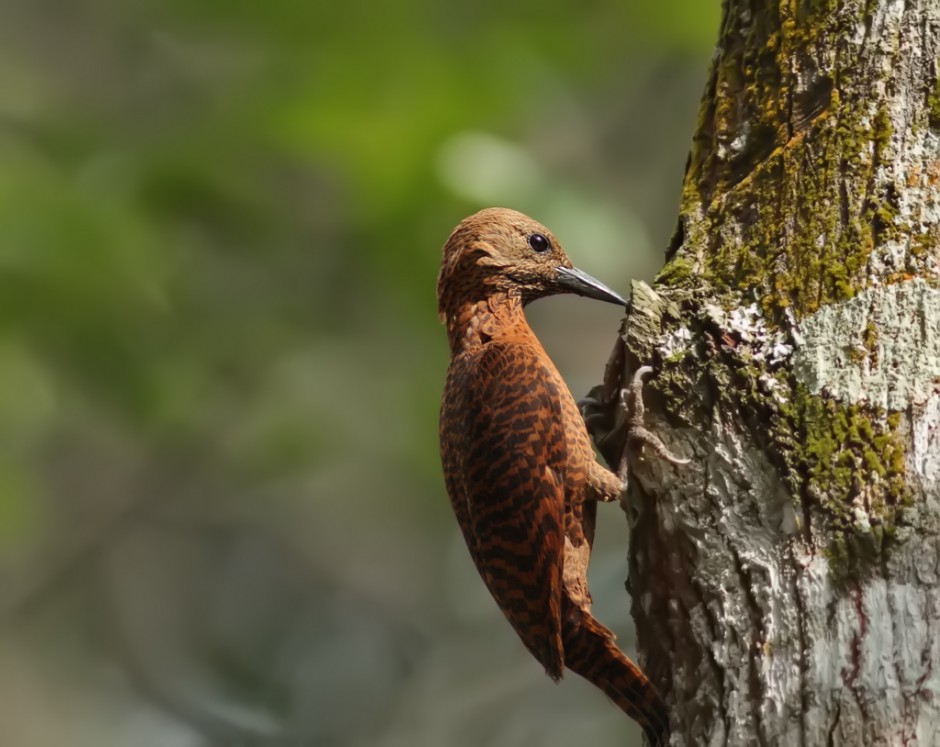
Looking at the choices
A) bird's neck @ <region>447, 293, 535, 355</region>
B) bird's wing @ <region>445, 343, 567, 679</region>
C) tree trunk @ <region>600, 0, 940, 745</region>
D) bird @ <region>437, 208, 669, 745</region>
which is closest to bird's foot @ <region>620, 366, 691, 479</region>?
tree trunk @ <region>600, 0, 940, 745</region>

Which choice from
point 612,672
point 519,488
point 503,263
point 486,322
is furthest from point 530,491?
point 503,263

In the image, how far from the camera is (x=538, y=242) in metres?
3.96

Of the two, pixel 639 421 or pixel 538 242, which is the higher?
pixel 538 242

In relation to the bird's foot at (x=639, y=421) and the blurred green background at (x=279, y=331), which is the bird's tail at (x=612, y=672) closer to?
the bird's foot at (x=639, y=421)

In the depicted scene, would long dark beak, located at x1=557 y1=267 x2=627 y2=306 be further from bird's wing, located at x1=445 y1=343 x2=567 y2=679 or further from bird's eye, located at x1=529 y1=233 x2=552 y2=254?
bird's wing, located at x1=445 y1=343 x2=567 y2=679

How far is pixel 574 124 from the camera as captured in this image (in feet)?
23.2

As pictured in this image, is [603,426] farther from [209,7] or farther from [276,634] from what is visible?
[276,634]

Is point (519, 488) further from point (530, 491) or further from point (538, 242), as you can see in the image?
point (538, 242)

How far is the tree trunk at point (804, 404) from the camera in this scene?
7.59 ft

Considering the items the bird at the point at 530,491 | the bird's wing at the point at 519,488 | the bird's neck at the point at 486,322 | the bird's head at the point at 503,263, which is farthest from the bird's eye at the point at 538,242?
the bird's wing at the point at 519,488

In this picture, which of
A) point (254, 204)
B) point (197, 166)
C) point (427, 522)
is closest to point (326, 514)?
point (427, 522)

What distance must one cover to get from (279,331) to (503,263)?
7.31ft

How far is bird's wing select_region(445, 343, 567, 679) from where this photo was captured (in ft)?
10.8

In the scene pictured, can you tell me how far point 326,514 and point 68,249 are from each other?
10.8ft
